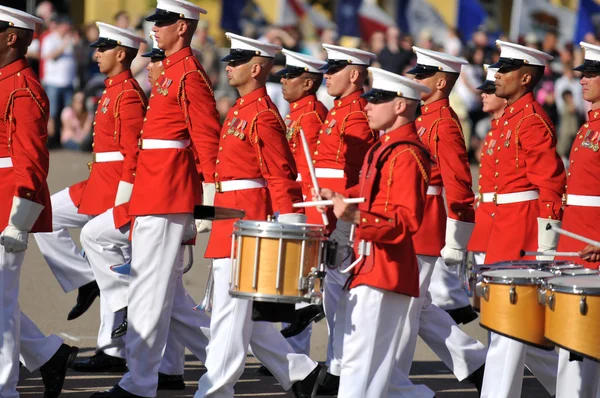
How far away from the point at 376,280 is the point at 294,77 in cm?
346

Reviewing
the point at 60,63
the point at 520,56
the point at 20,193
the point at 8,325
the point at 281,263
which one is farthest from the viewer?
the point at 60,63

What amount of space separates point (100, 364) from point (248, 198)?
1.87 metres

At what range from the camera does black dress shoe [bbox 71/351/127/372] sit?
8.30 meters

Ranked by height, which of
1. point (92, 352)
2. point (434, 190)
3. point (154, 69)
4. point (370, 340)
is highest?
point (154, 69)

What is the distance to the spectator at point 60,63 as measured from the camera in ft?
63.4

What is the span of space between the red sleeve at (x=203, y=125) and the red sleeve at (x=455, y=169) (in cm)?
147

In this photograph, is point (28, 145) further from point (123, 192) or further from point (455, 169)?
point (455, 169)

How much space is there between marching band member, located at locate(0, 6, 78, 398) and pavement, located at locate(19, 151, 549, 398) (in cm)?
36

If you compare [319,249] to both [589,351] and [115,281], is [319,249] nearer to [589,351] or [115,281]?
[589,351]

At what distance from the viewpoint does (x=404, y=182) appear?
233 inches

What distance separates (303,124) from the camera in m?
9.10

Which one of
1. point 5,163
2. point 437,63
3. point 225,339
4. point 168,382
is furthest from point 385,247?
point 437,63

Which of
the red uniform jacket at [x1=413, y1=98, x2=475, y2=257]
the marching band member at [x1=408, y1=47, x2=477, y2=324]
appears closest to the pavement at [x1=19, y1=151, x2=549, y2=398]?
the marching band member at [x1=408, y1=47, x2=477, y2=324]

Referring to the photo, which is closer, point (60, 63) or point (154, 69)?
point (154, 69)
